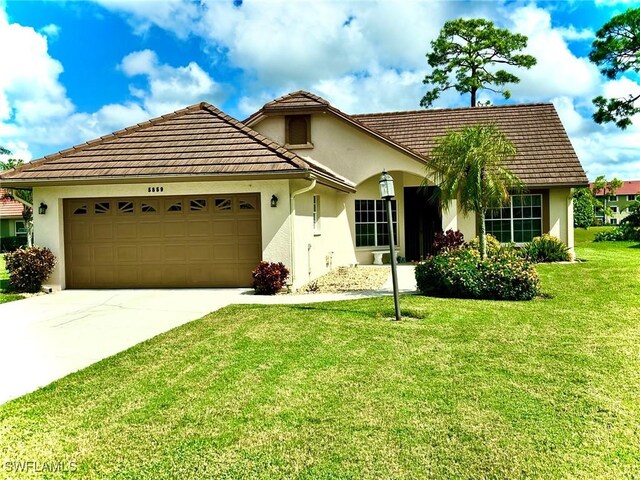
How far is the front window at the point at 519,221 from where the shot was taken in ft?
59.2

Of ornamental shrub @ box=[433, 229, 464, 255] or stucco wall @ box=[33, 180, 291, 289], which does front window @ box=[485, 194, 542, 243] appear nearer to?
ornamental shrub @ box=[433, 229, 464, 255]

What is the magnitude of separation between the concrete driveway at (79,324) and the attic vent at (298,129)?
807 centimetres

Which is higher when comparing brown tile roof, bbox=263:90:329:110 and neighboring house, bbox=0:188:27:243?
brown tile roof, bbox=263:90:329:110

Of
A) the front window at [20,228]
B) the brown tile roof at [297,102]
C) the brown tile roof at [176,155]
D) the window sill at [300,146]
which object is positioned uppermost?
the brown tile roof at [297,102]

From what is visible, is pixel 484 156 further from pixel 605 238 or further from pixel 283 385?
pixel 605 238

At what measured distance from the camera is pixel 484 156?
1092 centimetres

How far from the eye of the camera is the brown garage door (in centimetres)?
1255

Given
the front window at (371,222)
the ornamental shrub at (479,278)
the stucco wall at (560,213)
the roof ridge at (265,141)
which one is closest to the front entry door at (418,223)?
the front window at (371,222)

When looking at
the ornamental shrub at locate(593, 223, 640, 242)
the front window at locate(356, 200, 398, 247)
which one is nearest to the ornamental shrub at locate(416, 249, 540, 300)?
the front window at locate(356, 200, 398, 247)

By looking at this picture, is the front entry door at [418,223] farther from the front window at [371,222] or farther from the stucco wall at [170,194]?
the stucco wall at [170,194]

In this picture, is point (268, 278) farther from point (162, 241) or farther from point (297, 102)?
point (297, 102)

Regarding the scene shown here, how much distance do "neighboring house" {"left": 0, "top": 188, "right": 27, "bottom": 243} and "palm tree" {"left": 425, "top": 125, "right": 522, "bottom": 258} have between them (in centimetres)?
3329

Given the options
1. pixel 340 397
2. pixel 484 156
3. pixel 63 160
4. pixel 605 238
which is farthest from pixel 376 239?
pixel 605 238

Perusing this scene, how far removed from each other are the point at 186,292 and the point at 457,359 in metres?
7.90
